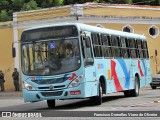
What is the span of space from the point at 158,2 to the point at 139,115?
45.7m

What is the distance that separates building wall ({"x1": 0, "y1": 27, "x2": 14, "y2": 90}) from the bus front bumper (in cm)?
2343

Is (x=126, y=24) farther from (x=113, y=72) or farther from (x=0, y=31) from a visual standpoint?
(x=113, y=72)

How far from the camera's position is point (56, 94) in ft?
59.1

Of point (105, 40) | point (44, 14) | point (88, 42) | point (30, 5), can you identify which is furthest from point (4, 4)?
point (88, 42)

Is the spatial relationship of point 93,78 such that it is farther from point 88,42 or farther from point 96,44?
point 96,44

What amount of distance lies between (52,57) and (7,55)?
24296 mm

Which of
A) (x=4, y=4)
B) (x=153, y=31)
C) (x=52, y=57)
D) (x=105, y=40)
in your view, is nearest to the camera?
(x=52, y=57)

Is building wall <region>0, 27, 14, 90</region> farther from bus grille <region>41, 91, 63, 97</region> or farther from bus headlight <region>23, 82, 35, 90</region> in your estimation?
bus grille <region>41, 91, 63, 97</region>

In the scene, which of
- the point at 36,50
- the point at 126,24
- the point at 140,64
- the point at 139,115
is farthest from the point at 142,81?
the point at 126,24

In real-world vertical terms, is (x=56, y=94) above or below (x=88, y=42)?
below

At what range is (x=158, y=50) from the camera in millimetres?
42875

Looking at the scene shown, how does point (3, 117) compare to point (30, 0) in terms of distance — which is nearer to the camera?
point (3, 117)

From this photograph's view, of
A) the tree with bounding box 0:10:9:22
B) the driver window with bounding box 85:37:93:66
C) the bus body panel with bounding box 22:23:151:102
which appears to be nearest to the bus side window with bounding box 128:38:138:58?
the bus body panel with bounding box 22:23:151:102

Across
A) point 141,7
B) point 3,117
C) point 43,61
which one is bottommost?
point 3,117
